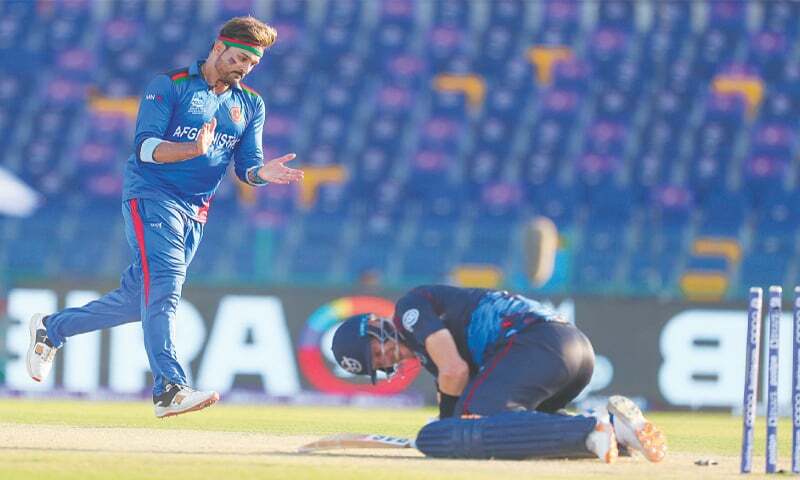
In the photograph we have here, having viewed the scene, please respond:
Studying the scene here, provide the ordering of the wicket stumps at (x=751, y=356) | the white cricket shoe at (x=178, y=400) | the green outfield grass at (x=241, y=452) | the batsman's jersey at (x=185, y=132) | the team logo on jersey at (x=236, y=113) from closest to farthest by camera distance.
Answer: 1. the green outfield grass at (x=241, y=452)
2. the wicket stumps at (x=751, y=356)
3. the white cricket shoe at (x=178, y=400)
4. the batsman's jersey at (x=185, y=132)
5. the team logo on jersey at (x=236, y=113)

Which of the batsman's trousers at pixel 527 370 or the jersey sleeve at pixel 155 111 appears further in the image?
the jersey sleeve at pixel 155 111

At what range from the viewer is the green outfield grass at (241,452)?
577cm

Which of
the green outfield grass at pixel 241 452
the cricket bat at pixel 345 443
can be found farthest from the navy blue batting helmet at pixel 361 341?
the green outfield grass at pixel 241 452

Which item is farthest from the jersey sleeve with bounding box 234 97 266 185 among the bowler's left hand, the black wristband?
the black wristband

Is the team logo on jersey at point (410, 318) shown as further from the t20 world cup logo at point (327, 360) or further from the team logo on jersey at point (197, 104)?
the t20 world cup logo at point (327, 360)

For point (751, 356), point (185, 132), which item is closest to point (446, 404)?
point (751, 356)

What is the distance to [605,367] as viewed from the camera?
13.3 meters

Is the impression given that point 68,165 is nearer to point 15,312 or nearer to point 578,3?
point 15,312

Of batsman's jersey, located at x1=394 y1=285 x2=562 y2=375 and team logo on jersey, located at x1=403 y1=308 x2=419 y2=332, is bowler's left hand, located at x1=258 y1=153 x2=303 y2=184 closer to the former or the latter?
batsman's jersey, located at x1=394 y1=285 x2=562 y2=375

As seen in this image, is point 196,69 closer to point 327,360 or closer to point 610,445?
point 610,445

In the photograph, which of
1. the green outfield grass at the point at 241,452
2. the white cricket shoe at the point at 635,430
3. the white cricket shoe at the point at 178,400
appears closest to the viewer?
the green outfield grass at the point at 241,452

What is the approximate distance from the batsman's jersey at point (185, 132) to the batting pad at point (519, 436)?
2048 millimetres

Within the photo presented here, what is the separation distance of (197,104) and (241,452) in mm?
1865

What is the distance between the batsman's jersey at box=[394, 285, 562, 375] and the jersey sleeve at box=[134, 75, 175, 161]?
5.28ft
